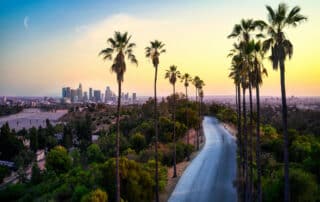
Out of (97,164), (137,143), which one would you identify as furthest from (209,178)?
(137,143)

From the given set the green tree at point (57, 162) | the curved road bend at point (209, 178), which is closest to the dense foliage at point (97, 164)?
the green tree at point (57, 162)

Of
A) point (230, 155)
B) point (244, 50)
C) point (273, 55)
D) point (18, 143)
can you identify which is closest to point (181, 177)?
point (230, 155)

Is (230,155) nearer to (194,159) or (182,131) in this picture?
(194,159)

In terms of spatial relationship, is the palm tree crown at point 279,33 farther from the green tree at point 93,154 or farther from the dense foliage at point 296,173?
the green tree at point 93,154

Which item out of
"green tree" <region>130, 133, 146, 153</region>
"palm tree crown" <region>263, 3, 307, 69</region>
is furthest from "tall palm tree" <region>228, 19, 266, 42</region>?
"green tree" <region>130, 133, 146, 153</region>

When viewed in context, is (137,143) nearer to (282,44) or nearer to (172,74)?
(172,74)
